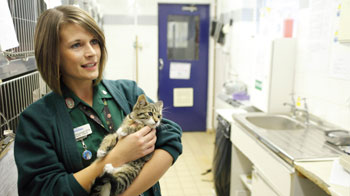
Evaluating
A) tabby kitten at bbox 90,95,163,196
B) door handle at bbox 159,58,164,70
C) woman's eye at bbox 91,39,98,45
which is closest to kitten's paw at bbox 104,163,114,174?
tabby kitten at bbox 90,95,163,196

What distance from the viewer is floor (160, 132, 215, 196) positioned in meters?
3.19

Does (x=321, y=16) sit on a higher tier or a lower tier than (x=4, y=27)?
higher

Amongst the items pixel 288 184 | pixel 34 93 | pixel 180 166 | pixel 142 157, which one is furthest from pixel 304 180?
pixel 180 166

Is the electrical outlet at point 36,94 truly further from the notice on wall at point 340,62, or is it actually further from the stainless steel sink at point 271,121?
the notice on wall at point 340,62

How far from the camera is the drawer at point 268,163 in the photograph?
1.66 metres

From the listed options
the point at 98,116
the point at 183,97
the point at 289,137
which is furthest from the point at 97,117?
the point at 183,97

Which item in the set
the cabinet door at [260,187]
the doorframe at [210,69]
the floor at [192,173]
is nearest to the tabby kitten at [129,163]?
the cabinet door at [260,187]

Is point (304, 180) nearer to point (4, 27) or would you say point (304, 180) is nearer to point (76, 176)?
point (76, 176)

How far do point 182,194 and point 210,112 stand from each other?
2.32 meters

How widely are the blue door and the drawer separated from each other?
261 centimetres

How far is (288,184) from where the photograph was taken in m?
1.64

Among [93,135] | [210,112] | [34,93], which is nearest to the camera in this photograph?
[93,135]

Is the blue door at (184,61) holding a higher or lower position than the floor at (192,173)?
higher

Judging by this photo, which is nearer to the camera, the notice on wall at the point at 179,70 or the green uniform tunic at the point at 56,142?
the green uniform tunic at the point at 56,142
